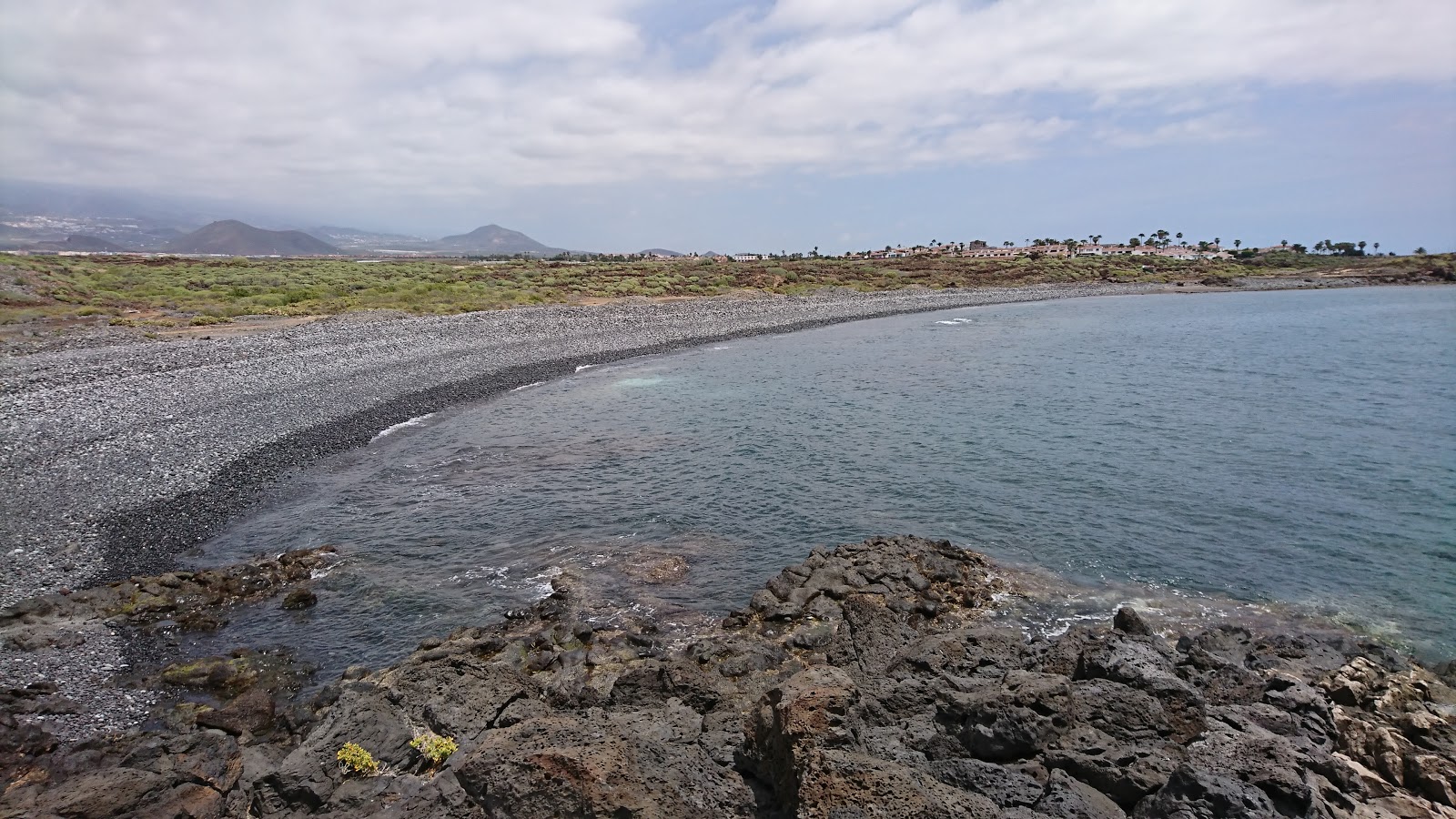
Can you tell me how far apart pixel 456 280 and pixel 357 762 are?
8940 centimetres

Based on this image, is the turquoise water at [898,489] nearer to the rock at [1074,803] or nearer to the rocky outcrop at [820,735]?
the rocky outcrop at [820,735]

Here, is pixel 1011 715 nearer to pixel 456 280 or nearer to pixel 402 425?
pixel 402 425

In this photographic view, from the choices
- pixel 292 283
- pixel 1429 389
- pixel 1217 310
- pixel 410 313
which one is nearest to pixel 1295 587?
pixel 1429 389

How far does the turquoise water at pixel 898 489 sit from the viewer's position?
1705cm

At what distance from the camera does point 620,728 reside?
29.1 feet

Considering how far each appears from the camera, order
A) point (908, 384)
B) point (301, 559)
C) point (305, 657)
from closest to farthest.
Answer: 1. point (305, 657)
2. point (301, 559)
3. point (908, 384)

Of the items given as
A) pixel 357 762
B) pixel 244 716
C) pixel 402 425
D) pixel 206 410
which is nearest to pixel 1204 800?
A: pixel 357 762

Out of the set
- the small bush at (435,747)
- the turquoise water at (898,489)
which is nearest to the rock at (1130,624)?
the turquoise water at (898,489)

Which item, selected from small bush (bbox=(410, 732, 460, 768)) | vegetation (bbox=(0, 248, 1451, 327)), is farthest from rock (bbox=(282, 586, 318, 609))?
vegetation (bbox=(0, 248, 1451, 327))

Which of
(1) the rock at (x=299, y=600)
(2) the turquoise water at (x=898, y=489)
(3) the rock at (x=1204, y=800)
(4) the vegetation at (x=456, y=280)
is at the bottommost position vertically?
(1) the rock at (x=299, y=600)

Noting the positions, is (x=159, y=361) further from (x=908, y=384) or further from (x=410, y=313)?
(x=908, y=384)

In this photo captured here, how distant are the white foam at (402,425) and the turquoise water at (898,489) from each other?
0.31 meters

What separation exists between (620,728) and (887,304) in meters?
84.5

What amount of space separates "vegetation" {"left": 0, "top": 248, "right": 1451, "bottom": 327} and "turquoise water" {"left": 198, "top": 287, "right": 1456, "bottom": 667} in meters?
40.2
